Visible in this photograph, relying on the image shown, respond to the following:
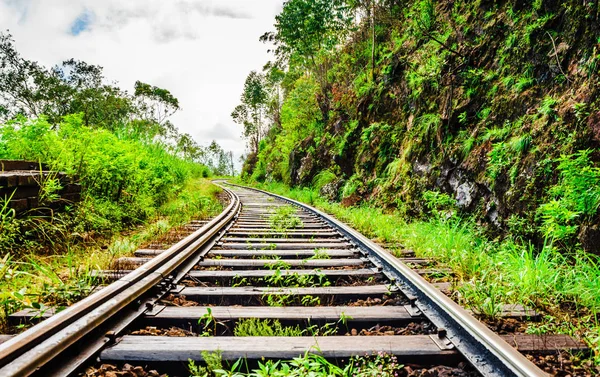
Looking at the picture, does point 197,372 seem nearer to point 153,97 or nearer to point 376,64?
point 376,64

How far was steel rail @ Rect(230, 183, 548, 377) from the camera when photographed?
1487 mm

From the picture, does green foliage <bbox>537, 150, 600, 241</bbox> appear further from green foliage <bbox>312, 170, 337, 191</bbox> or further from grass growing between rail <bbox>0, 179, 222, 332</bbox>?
green foliage <bbox>312, 170, 337, 191</bbox>

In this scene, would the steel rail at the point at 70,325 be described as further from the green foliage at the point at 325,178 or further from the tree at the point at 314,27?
the tree at the point at 314,27

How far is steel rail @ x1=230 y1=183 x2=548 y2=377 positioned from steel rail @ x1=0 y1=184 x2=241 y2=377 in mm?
1924

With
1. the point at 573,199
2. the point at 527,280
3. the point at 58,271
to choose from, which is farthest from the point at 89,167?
the point at 573,199

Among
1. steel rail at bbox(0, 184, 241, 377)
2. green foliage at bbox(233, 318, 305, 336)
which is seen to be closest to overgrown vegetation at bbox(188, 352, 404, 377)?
green foliage at bbox(233, 318, 305, 336)

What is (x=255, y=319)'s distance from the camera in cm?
215

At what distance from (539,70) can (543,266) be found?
334 cm

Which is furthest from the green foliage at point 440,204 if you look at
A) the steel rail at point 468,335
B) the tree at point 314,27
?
the tree at point 314,27

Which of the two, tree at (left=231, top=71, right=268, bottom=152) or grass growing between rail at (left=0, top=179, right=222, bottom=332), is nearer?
grass growing between rail at (left=0, top=179, right=222, bottom=332)

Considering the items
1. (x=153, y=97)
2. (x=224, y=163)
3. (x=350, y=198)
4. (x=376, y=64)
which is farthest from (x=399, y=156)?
(x=224, y=163)

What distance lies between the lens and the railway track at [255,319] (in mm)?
1623

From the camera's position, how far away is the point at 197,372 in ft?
5.14

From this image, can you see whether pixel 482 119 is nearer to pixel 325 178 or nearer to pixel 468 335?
pixel 468 335
